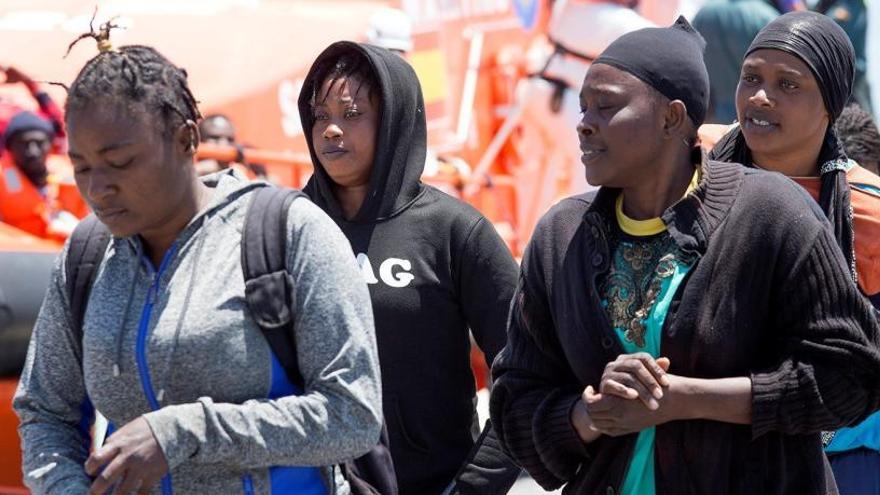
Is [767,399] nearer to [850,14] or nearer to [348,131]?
[348,131]

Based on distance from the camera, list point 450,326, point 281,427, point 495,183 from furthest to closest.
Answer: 1. point 495,183
2. point 450,326
3. point 281,427

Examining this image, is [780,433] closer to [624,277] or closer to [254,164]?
[624,277]

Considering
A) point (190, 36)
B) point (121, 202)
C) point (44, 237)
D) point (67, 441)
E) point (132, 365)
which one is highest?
point (121, 202)

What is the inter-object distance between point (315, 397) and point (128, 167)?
53cm

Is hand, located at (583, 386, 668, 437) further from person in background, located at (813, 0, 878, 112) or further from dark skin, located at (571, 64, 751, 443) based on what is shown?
person in background, located at (813, 0, 878, 112)

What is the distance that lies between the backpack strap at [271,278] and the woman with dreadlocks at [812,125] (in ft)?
4.59

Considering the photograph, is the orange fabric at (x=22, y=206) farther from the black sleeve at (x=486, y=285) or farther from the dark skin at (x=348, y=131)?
the black sleeve at (x=486, y=285)

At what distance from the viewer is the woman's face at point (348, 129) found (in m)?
4.00

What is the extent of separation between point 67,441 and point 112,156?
21.6 inches

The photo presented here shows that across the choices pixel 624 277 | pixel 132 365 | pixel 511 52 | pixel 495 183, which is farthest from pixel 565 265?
pixel 511 52

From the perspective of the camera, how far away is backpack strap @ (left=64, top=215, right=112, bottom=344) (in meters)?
2.83

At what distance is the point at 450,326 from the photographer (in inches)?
153

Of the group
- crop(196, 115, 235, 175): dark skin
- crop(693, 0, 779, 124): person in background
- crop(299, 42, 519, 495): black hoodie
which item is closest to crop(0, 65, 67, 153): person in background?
crop(196, 115, 235, 175): dark skin

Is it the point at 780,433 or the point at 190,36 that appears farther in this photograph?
the point at 190,36
